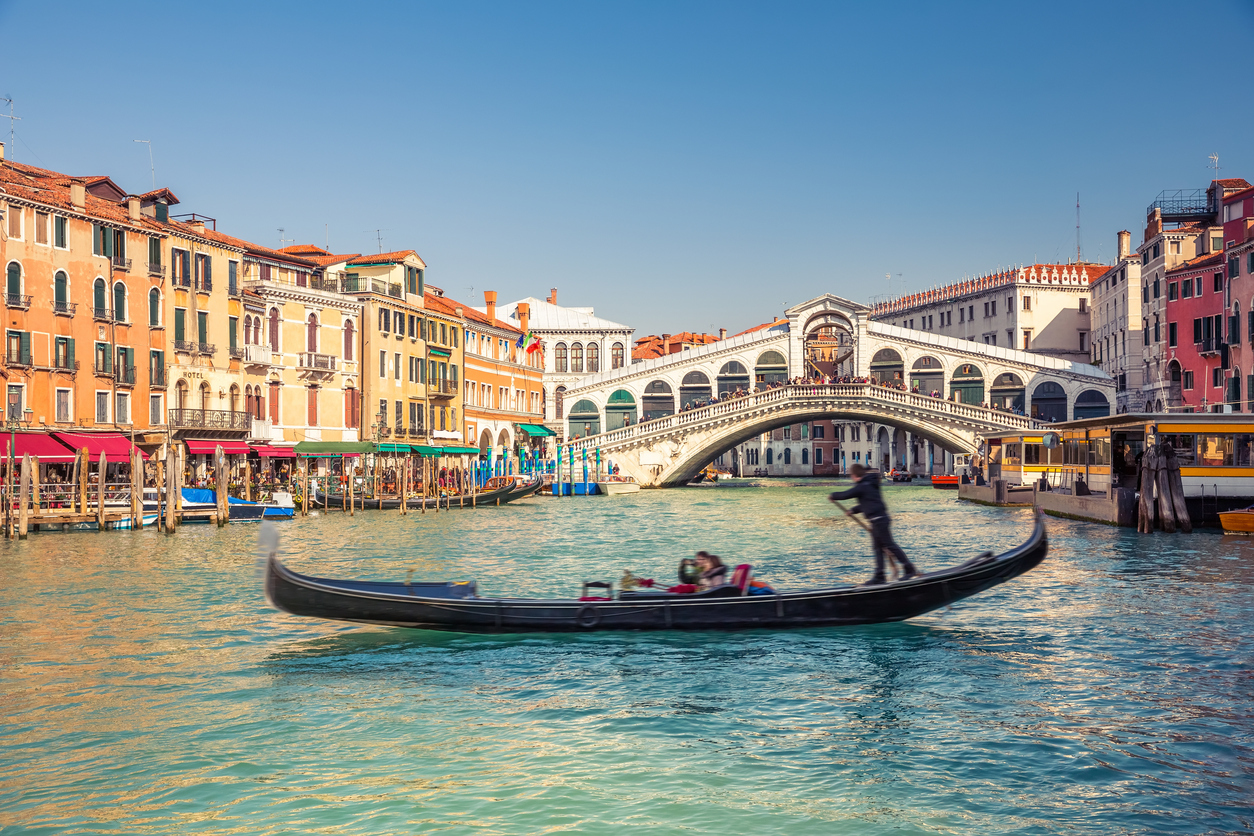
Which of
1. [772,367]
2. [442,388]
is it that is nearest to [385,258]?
[442,388]

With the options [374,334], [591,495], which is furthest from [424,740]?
[591,495]

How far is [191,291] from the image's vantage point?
27.0 metres

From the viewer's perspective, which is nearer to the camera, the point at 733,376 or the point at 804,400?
the point at 804,400

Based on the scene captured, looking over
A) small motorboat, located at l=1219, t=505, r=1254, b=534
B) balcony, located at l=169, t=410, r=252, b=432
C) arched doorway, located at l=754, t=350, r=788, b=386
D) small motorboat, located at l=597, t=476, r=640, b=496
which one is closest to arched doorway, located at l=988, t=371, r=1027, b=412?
arched doorway, located at l=754, t=350, r=788, b=386

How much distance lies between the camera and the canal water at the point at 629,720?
609cm

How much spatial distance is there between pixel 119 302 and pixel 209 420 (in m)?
3.65

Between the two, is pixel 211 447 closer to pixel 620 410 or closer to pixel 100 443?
pixel 100 443

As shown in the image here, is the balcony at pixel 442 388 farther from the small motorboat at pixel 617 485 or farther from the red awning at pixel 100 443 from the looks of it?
the red awning at pixel 100 443

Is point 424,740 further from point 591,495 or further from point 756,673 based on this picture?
point 591,495

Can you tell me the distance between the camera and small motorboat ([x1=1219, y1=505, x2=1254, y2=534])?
781 inches

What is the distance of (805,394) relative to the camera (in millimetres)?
39719

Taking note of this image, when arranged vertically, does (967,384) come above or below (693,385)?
below

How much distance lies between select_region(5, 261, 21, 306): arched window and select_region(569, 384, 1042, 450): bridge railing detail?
2088 centimetres

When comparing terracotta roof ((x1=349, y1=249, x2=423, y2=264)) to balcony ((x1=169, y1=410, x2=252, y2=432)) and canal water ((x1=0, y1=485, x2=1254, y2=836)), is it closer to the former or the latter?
balcony ((x1=169, y1=410, x2=252, y2=432))
